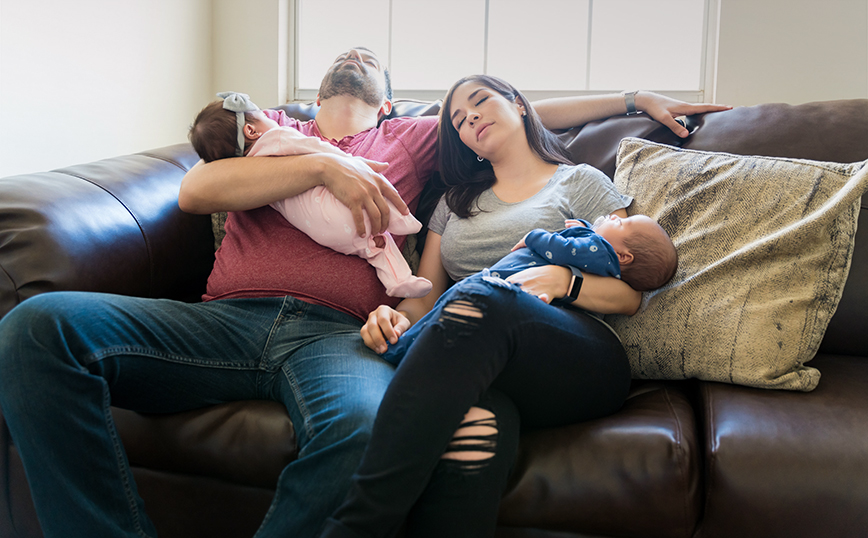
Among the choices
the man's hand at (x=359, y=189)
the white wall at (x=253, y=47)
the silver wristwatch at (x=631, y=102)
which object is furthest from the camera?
the white wall at (x=253, y=47)

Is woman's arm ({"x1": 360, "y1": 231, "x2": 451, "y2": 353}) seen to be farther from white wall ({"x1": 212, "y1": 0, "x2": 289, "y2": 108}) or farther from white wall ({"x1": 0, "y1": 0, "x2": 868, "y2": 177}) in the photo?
white wall ({"x1": 212, "y1": 0, "x2": 289, "y2": 108})

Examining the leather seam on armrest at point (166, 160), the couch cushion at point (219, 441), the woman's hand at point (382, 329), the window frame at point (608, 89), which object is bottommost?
the couch cushion at point (219, 441)

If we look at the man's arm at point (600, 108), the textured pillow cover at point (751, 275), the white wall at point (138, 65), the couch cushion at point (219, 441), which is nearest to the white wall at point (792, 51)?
the white wall at point (138, 65)

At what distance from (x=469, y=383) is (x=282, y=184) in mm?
683

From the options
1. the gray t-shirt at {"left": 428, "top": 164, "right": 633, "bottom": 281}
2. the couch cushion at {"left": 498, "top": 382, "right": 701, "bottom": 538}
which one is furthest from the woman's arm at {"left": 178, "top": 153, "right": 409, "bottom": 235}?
the couch cushion at {"left": 498, "top": 382, "right": 701, "bottom": 538}

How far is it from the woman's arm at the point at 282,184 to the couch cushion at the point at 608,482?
24.2 inches

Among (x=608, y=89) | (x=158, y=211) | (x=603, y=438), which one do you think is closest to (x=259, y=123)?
(x=158, y=211)

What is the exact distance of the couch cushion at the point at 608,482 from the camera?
955 millimetres

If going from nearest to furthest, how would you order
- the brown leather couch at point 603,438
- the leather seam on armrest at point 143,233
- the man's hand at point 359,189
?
the brown leather couch at point 603,438 → the man's hand at point 359,189 → the leather seam on armrest at point 143,233

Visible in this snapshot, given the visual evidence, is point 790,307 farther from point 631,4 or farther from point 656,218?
point 631,4

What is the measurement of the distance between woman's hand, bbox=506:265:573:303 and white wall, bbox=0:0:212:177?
187 cm

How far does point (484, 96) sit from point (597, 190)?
0.40 m

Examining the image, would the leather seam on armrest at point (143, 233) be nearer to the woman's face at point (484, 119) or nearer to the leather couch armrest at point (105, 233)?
the leather couch armrest at point (105, 233)

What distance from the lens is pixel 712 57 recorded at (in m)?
2.47
